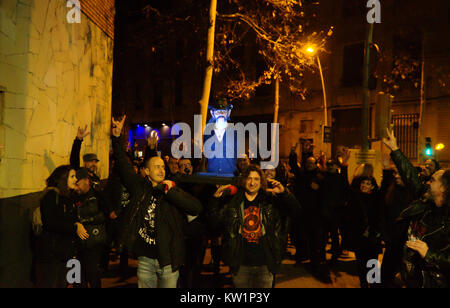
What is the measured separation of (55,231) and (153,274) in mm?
1137

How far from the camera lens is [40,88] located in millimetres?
5844

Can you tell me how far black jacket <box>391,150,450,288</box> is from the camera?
3.06 metres

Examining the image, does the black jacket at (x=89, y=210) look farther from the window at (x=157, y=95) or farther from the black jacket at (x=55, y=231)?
the window at (x=157, y=95)

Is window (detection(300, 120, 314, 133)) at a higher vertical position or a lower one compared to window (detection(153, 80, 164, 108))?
lower

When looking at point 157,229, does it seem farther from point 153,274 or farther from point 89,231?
point 89,231

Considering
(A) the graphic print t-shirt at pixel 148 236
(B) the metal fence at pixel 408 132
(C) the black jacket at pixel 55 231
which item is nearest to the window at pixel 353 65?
(B) the metal fence at pixel 408 132

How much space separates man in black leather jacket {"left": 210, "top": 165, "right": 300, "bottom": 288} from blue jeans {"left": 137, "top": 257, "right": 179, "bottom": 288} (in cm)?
58

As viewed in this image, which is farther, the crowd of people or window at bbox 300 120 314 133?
window at bbox 300 120 314 133

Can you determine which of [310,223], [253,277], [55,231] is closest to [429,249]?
[253,277]

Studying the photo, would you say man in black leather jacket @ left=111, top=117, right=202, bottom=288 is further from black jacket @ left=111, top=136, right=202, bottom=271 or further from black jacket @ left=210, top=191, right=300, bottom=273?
black jacket @ left=210, top=191, right=300, bottom=273

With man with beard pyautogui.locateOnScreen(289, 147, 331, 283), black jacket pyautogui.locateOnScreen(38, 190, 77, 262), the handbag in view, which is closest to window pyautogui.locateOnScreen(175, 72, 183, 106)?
man with beard pyautogui.locateOnScreen(289, 147, 331, 283)

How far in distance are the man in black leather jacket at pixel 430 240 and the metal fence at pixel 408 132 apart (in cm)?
1909

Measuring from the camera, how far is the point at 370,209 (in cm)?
561

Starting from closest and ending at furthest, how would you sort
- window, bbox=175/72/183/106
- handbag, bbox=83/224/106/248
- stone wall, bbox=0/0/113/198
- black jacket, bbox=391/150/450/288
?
black jacket, bbox=391/150/450/288 < handbag, bbox=83/224/106/248 < stone wall, bbox=0/0/113/198 < window, bbox=175/72/183/106
